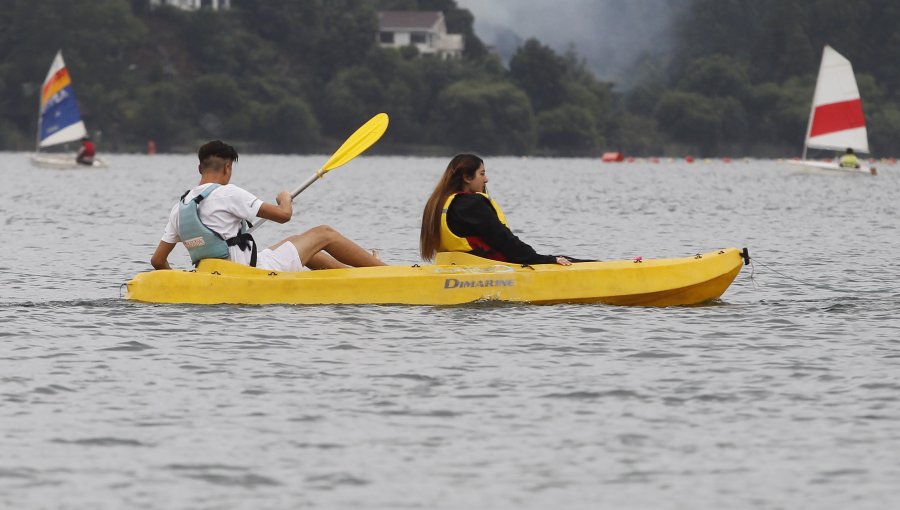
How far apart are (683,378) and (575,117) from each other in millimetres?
129372

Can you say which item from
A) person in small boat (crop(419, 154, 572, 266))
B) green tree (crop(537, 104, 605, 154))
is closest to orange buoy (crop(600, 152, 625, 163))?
green tree (crop(537, 104, 605, 154))

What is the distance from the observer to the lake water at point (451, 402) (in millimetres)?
8203

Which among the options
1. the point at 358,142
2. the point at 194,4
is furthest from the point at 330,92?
the point at 358,142

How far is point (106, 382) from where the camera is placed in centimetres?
1098

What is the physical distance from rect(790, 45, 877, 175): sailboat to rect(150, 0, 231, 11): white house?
274 ft

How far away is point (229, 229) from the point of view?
46.9 ft

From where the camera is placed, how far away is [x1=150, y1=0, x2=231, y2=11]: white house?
140900mm

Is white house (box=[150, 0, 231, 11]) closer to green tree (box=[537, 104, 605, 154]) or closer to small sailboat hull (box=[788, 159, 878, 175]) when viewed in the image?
green tree (box=[537, 104, 605, 154])

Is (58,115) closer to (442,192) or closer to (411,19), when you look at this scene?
(442,192)

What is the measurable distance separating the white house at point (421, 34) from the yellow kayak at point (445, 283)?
151 meters

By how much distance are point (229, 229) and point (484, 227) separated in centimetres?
225

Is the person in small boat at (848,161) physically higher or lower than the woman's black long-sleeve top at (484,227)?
higher

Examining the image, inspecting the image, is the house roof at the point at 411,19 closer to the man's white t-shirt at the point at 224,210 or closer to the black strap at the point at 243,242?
the black strap at the point at 243,242

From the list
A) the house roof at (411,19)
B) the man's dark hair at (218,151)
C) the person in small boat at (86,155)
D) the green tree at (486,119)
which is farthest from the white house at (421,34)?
the man's dark hair at (218,151)
